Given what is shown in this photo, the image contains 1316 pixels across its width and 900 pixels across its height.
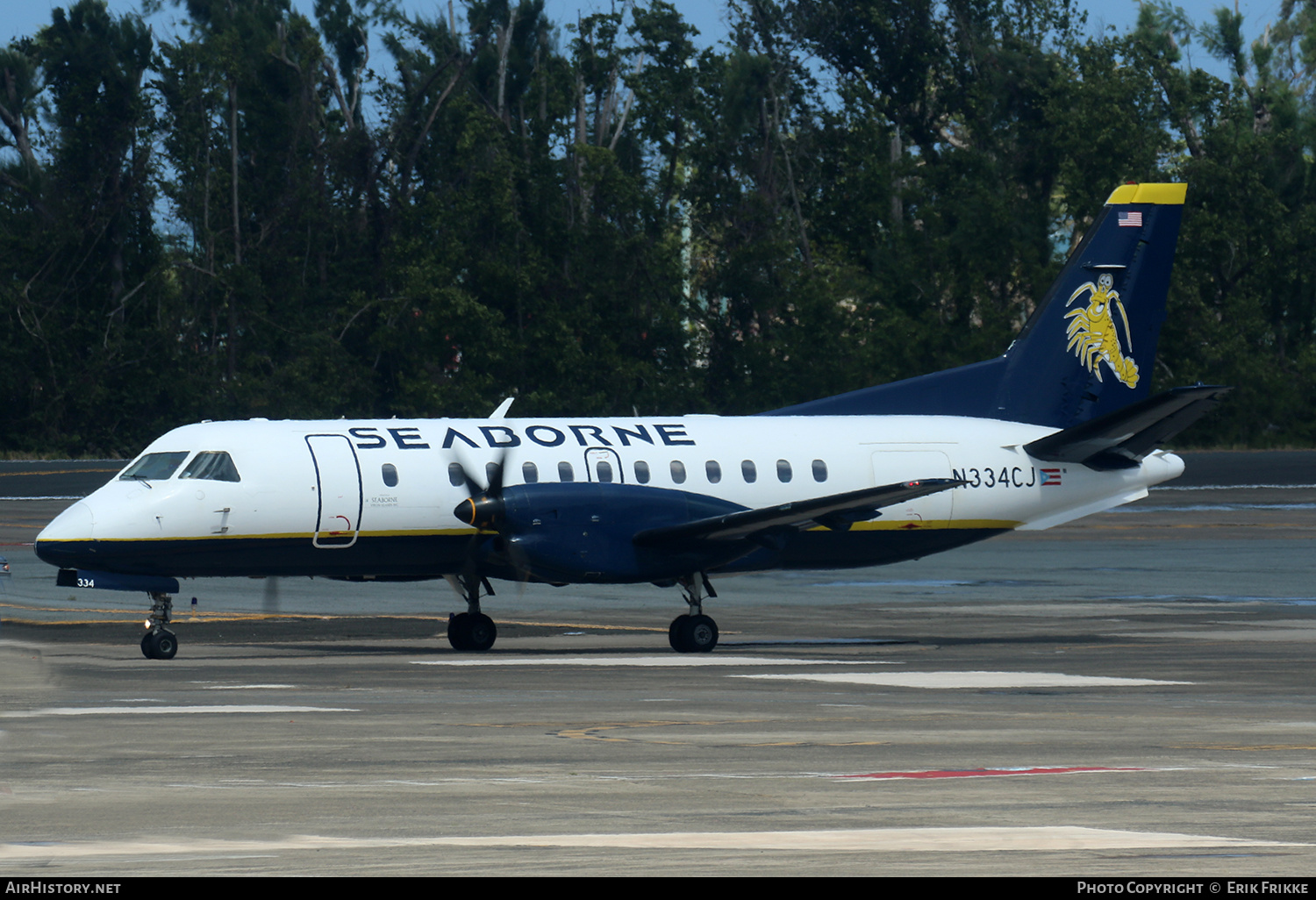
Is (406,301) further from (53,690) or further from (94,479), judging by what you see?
(53,690)

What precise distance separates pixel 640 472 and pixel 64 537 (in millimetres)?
7425

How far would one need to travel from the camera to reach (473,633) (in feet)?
81.5

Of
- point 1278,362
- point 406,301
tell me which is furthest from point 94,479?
point 1278,362

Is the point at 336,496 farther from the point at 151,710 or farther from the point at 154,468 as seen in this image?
the point at 151,710

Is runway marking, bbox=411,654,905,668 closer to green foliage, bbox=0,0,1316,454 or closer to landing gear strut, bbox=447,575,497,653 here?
landing gear strut, bbox=447,575,497,653

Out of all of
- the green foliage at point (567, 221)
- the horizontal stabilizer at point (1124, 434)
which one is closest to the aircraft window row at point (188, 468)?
the horizontal stabilizer at point (1124, 434)

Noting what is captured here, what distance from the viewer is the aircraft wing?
24078mm

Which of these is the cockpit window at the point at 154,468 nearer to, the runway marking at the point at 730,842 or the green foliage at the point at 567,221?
the runway marking at the point at 730,842

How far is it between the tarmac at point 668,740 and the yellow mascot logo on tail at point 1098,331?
3942 millimetres

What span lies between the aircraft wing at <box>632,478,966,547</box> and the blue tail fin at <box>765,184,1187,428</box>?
4.65m

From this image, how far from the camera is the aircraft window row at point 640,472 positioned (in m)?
24.6

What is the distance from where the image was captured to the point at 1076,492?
92.5ft

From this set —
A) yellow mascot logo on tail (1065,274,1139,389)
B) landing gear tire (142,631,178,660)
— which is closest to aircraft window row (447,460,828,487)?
landing gear tire (142,631,178,660)

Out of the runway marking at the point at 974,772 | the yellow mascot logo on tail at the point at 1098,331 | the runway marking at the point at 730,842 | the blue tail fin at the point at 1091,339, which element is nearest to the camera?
the runway marking at the point at 730,842
